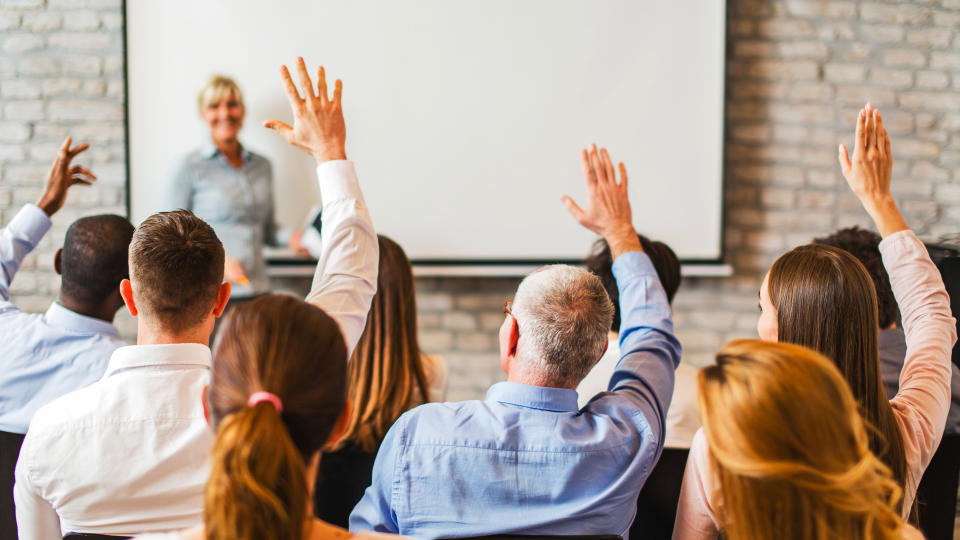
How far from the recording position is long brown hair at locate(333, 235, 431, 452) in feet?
5.57

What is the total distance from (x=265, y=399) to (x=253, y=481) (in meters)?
0.09

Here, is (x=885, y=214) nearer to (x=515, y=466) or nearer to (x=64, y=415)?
(x=515, y=466)

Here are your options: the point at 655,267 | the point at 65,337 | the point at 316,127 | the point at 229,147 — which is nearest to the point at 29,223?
the point at 65,337

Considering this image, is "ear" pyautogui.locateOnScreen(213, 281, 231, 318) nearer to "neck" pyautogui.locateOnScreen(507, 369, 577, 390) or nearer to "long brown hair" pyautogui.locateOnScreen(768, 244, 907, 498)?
"neck" pyautogui.locateOnScreen(507, 369, 577, 390)

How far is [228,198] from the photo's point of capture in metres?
3.13

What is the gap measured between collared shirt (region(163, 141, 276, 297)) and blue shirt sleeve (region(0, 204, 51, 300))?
125cm

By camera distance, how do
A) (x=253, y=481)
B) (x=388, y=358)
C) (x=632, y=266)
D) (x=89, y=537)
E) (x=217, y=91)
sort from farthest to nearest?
1. (x=217, y=91)
2. (x=388, y=358)
3. (x=632, y=266)
4. (x=89, y=537)
5. (x=253, y=481)

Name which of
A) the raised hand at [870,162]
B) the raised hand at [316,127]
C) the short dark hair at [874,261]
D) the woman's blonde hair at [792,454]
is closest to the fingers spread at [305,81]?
the raised hand at [316,127]

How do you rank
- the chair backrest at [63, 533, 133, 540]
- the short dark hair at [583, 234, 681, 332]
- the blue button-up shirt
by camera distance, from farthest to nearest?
the short dark hair at [583, 234, 681, 332] → the blue button-up shirt → the chair backrest at [63, 533, 133, 540]

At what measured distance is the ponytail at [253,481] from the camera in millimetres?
704

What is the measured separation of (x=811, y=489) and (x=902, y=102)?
316 centimetres

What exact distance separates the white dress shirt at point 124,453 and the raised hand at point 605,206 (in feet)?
3.00

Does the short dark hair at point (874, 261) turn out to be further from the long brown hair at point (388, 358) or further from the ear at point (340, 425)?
the ear at point (340, 425)

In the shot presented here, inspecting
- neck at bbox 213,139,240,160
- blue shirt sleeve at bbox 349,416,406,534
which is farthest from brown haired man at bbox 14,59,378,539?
neck at bbox 213,139,240,160
